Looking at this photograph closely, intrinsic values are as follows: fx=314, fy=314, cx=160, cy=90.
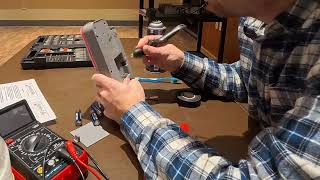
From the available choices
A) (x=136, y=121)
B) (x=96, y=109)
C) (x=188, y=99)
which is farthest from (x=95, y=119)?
(x=188, y=99)

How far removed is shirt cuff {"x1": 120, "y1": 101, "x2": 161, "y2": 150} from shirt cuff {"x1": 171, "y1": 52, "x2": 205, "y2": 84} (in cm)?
31

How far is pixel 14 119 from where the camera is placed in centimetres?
67

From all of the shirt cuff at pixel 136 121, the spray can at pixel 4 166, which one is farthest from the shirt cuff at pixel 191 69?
the spray can at pixel 4 166

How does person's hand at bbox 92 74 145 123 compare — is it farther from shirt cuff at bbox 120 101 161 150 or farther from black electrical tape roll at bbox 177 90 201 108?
black electrical tape roll at bbox 177 90 201 108

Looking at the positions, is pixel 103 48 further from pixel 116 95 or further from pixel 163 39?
pixel 163 39

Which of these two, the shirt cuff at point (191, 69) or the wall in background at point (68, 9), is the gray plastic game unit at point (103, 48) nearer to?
the shirt cuff at point (191, 69)

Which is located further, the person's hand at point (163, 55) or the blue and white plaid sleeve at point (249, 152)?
the person's hand at point (163, 55)

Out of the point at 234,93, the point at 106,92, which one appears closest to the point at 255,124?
the point at 234,93

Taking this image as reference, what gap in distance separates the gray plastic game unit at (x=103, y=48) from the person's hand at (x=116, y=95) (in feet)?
0.10

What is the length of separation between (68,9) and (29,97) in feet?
10.6

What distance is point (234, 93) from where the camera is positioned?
0.94 m

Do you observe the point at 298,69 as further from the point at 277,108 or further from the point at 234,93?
the point at 234,93

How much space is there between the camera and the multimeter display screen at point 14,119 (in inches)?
25.2

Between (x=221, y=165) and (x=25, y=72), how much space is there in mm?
737
